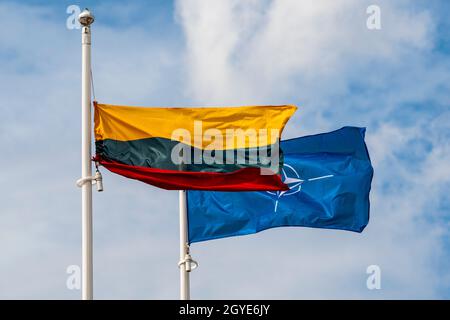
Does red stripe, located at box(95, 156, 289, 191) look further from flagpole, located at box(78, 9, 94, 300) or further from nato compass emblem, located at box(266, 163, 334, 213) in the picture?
nato compass emblem, located at box(266, 163, 334, 213)

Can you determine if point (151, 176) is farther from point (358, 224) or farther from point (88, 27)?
point (358, 224)

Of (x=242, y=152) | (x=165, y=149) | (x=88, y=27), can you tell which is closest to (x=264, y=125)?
(x=242, y=152)

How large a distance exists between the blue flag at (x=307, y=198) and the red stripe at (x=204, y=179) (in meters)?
6.04

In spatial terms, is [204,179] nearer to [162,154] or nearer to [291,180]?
[162,154]

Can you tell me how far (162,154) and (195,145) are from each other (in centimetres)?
81

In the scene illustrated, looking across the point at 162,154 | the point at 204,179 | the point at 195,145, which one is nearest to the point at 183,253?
the point at 204,179

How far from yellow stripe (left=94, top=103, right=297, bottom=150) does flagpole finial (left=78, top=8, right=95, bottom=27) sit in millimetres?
1826

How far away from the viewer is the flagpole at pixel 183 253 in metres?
29.0

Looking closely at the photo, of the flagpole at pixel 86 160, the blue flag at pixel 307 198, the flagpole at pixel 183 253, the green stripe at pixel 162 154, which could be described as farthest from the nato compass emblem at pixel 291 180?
the flagpole at pixel 86 160

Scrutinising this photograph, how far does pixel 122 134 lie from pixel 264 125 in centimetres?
328

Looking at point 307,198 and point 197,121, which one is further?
point 307,198

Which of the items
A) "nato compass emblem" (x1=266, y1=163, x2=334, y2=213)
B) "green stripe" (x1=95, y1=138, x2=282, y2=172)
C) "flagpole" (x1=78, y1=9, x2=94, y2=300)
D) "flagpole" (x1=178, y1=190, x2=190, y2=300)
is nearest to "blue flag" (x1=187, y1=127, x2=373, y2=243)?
"nato compass emblem" (x1=266, y1=163, x2=334, y2=213)

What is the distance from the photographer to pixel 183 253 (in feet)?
96.9

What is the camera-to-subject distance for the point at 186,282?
29.0 m
